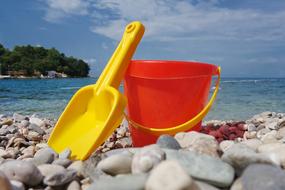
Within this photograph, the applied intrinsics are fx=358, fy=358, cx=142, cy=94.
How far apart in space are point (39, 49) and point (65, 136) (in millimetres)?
37371

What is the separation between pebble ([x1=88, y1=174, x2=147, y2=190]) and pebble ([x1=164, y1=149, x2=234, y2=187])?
0.51 feet

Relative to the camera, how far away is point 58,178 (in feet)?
3.82

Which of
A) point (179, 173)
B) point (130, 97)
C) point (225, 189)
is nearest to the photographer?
point (179, 173)

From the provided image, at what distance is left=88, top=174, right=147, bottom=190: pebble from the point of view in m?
0.96

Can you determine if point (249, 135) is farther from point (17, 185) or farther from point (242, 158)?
point (17, 185)

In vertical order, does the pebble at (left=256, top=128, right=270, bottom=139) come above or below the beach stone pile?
below

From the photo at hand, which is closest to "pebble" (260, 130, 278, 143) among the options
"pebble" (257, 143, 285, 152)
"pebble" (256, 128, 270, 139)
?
"pebble" (256, 128, 270, 139)

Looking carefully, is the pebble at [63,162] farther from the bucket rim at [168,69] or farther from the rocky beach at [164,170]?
the bucket rim at [168,69]

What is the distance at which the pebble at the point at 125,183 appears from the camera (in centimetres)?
96

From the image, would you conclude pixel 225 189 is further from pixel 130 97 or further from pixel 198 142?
pixel 130 97

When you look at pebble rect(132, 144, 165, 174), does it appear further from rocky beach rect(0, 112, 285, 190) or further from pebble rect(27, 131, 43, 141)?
pebble rect(27, 131, 43, 141)

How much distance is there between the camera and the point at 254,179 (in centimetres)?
99

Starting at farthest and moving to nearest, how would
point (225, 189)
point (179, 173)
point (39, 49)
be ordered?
point (39, 49), point (225, 189), point (179, 173)

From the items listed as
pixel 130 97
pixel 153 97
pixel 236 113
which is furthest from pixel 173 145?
pixel 236 113
